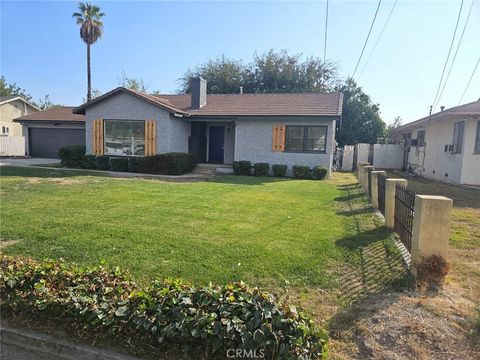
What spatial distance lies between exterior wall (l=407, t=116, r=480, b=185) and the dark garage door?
21078mm

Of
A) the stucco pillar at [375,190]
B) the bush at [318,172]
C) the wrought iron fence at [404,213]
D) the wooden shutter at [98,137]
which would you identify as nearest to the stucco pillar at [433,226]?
the wrought iron fence at [404,213]

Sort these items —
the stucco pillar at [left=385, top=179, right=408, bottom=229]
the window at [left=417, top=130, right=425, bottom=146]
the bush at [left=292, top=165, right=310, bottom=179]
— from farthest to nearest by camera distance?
the window at [left=417, top=130, right=425, bottom=146], the bush at [left=292, top=165, right=310, bottom=179], the stucco pillar at [left=385, top=179, right=408, bottom=229]

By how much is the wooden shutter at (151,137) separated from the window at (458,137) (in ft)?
43.9

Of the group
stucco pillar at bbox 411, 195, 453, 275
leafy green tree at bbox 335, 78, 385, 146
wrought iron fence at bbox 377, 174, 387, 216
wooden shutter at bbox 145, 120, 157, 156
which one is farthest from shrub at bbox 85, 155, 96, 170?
leafy green tree at bbox 335, 78, 385, 146

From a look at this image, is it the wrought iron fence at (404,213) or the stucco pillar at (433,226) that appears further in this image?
the wrought iron fence at (404,213)

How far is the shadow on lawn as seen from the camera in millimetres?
4016

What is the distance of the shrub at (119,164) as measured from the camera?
16719 millimetres

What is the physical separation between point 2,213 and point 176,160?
9.14 meters

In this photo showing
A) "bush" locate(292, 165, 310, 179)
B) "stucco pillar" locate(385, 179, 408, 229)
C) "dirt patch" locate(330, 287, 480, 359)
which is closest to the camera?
"dirt patch" locate(330, 287, 480, 359)

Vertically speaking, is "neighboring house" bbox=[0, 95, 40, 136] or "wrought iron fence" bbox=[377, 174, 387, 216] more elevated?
"neighboring house" bbox=[0, 95, 40, 136]

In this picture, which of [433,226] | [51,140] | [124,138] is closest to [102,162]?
[124,138]

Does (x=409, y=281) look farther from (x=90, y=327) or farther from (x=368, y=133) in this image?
(x=368, y=133)

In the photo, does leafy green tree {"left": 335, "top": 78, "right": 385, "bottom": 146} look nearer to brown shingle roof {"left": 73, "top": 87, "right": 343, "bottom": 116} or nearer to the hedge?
brown shingle roof {"left": 73, "top": 87, "right": 343, "bottom": 116}

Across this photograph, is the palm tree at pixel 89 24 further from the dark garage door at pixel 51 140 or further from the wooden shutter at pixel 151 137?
the wooden shutter at pixel 151 137
